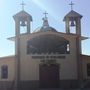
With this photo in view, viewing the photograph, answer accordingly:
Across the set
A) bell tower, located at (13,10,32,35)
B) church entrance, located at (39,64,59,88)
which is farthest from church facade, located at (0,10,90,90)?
bell tower, located at (13,10,32,35)

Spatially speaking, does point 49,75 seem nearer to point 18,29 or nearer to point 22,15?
point 18,29

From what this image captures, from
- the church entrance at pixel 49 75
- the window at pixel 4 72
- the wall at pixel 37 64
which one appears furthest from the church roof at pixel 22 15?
the church entrance at pixel 49 75

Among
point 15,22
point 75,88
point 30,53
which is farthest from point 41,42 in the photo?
point 75,88

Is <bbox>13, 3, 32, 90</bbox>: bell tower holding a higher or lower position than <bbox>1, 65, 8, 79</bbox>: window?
higher

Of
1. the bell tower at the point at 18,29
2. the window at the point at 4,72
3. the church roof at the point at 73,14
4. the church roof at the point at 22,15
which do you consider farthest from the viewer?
the church roof at the point at 73,14

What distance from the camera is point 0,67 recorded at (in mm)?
29453

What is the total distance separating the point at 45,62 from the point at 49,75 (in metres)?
1.32

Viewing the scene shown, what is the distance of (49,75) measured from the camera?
2834 centimetres

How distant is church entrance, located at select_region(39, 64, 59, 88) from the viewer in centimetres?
2809

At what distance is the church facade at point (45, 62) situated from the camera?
2795 cm

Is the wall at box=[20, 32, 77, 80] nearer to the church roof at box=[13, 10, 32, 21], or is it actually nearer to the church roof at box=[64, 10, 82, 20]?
the church roof at box=[13, 10, 32, 21]

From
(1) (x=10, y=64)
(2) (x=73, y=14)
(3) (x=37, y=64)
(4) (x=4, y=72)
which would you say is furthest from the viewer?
(2) (x=73, y=14)

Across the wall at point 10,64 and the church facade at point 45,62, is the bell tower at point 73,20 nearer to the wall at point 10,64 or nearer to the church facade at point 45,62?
the church facade at point 45,62

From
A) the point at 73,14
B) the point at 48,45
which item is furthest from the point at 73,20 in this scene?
the point at 48,45
